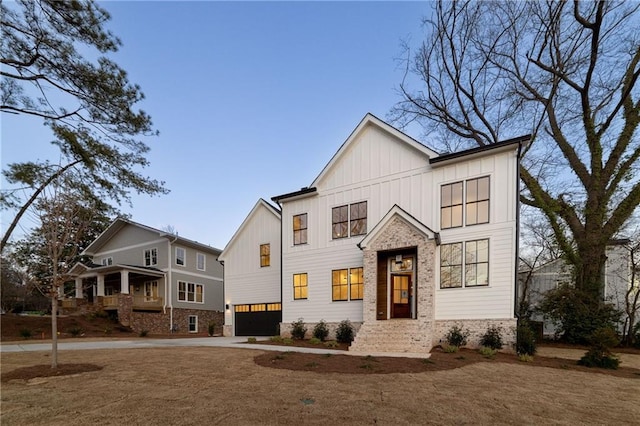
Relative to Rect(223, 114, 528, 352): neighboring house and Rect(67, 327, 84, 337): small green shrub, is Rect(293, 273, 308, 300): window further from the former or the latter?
Rect(67, 327, 84, 337): small green shrub

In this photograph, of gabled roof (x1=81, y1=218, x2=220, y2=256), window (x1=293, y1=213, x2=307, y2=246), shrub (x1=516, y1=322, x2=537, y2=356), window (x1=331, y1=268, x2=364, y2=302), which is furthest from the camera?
gabled roof (x1=81, y1=218, x2=220, y2=256)

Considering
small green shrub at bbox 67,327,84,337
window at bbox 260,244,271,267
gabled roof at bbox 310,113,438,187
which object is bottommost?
small green shrub at bbox 67,327,84,337

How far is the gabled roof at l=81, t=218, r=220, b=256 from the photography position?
82.7 ft

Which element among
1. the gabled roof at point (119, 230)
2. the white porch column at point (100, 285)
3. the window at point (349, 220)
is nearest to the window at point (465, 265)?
the window at point (349, 220)

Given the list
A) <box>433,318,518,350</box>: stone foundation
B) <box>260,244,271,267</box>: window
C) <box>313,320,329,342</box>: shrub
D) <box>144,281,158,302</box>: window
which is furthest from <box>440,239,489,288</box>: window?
<box>144,281,158,302</box>: window

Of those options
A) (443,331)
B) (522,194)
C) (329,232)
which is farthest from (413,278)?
(522,194)

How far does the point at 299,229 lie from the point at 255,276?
192 inches

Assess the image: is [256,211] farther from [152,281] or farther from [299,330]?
[152,281]

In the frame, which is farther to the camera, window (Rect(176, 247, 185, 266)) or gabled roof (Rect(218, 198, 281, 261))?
window (Rect(176, 247, 185, 266))

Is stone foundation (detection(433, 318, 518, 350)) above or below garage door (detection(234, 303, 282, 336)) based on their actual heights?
above

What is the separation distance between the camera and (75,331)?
1917 cm

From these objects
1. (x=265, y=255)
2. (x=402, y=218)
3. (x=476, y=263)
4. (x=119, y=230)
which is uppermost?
(x=402, y=218)

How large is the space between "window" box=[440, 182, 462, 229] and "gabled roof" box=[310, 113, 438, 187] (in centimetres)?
151

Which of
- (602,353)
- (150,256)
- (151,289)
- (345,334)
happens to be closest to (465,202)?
(602,353)
